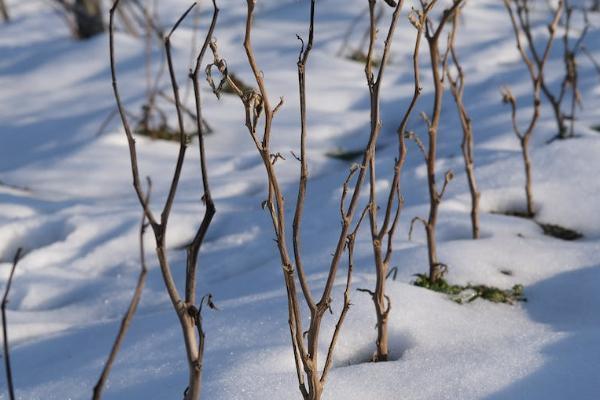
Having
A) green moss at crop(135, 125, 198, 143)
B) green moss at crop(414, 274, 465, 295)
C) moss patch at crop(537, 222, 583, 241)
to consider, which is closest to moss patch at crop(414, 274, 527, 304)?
green moss at crop(414, 274, 465, 295)

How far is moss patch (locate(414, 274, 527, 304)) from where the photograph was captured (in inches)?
81.4

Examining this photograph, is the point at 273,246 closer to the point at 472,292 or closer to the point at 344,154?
the point at 472,292

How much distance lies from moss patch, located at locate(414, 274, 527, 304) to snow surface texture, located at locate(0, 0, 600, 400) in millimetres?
43

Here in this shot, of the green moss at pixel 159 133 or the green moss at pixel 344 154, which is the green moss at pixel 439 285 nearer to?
A: the green moss at pixel 344 154

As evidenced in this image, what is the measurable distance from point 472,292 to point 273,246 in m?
0.90

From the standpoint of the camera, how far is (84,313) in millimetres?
2541

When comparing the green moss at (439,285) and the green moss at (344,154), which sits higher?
the green moss at (439,285)

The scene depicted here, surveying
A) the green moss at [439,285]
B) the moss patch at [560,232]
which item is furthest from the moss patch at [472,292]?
the moss patch at [560,232]

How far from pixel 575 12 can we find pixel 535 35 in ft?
3.58

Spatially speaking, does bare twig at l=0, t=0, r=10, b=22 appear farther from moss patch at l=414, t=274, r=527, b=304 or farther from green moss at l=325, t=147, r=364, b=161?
moss patch at l=414, t=274, r=527, b=304

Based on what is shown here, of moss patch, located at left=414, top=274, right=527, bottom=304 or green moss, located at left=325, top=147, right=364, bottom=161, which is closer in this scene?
moss patch, located at left=414, top=274, right=527, bottom=304

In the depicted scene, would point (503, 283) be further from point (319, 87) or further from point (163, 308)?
point (319, 87)

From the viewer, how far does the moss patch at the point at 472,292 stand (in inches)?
81.4

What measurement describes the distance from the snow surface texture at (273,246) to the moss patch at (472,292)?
0.04 metres
